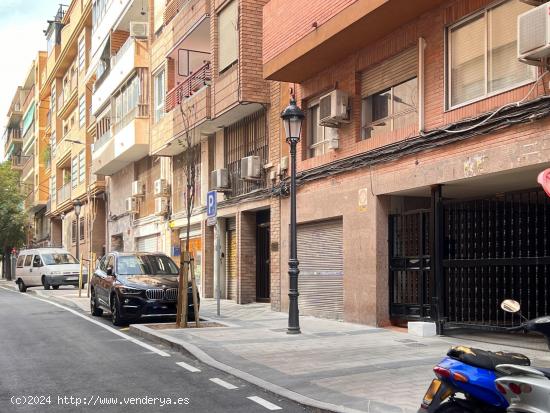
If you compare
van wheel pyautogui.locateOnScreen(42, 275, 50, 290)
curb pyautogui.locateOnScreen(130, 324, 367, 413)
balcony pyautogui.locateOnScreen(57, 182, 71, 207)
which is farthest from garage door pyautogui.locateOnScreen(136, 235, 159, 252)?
balcony pyautogui.locateOnScreen(57, 182, 71, 207)

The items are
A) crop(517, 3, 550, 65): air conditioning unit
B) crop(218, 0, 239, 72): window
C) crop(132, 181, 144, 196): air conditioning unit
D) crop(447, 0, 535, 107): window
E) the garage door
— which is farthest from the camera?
crop(132, 181, 144, 196): air conditioning unit

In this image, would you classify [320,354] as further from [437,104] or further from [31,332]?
[31,332]

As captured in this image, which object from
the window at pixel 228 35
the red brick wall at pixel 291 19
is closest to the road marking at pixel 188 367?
the red brick wall at pixel 291 19

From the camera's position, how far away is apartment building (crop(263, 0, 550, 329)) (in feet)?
33.4

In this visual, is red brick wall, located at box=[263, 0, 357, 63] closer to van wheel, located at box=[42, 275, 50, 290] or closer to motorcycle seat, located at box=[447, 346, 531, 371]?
motorcycle seat, located at box=[447, 346, 531, 371]

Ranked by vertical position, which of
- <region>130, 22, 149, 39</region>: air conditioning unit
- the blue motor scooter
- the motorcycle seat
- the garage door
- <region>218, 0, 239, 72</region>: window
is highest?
<region>130, 22, 149, 39</region>: air conditioning unit

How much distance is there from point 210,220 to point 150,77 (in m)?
12.7

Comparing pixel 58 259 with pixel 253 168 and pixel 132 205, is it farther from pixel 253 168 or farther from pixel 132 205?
pixel 253 168

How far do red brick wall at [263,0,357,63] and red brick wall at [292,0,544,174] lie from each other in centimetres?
107

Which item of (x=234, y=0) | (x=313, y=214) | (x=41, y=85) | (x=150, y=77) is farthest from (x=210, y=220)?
(x=41, y=85)

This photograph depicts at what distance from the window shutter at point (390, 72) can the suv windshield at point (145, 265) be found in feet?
20.1

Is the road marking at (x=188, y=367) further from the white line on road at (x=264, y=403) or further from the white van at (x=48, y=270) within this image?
the white van at (x=48, y=270)

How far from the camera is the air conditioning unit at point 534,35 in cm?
840

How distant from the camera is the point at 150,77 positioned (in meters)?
25.7
